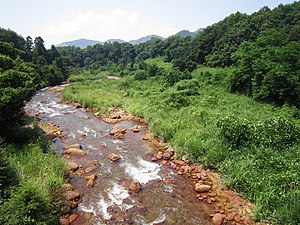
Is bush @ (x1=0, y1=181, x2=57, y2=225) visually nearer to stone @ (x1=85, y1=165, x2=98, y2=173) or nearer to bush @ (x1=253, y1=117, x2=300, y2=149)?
stone @ (x1=85, y1=165, x2=98, y2=173)

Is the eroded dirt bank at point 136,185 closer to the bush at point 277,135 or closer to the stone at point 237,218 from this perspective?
the stone at point 237,218

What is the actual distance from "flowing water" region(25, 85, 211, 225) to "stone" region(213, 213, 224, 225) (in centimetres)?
27

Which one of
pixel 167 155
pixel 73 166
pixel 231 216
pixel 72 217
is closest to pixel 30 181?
pixel 72 217

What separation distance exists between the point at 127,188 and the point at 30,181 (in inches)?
165

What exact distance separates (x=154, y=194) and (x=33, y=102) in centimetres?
2576

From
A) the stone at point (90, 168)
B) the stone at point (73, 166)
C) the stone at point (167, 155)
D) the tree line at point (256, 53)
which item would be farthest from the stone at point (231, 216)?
the tree line at point (256, 53)

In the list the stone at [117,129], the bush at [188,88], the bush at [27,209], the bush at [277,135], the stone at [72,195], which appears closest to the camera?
the bush at [27,209]

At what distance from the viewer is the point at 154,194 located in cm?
980

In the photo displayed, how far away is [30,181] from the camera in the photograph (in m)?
8.19

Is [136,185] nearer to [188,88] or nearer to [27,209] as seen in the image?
→ [27,209]

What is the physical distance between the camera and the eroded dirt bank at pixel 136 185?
8.43 meters

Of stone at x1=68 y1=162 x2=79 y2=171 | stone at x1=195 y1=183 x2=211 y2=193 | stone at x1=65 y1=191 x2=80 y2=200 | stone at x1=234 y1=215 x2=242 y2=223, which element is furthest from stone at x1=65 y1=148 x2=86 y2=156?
stone at x1=234 y1=215 x2=242 y2=223

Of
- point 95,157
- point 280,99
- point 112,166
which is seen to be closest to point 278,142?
point 112,166

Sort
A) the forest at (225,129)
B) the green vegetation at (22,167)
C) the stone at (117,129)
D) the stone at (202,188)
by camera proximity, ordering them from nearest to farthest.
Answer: the green vegetation at (22,167) → the forest at (225,129) → the stone at (202,188) → the stone at (117,129)
